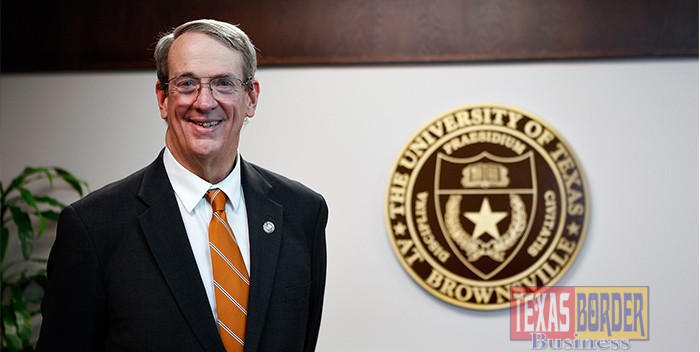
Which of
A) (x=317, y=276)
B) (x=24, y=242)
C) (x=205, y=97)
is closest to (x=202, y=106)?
(x=205, y=97)

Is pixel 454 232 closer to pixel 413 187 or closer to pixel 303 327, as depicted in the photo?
pixel 413 187

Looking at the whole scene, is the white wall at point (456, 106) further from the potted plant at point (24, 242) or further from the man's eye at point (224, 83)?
the man's eye at point (224, 83)

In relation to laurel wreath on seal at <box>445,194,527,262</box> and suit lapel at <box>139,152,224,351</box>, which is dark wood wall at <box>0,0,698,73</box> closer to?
laurel wreath on seal at <box>445,194,527,262</box>

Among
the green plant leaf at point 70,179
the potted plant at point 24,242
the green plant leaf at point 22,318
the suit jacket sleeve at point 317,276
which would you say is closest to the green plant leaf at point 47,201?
the potted plant at point 24,242

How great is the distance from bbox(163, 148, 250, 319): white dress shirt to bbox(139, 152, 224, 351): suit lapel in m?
0.02

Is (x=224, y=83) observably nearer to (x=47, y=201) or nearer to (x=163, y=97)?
(x=163, y=97)

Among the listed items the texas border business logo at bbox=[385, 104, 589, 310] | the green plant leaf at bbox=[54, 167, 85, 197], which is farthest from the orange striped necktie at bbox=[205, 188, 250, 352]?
the green plant leaf at bbox=[54, 167, 85, 197]

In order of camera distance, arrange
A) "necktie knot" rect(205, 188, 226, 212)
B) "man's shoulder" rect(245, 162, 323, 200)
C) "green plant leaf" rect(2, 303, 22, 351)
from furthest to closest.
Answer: "green plant leaf" rect(2, 303, 22, 351)
"man's shoulder" rect(245, 162, 323, 200)
"necktie knot" rect(205, 188, 226, 212)

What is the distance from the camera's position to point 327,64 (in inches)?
149

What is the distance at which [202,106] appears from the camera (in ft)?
5.08

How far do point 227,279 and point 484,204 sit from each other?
7.41 ft

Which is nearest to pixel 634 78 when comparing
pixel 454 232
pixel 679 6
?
pixel 679 6

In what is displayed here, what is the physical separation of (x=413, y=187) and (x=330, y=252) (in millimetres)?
470

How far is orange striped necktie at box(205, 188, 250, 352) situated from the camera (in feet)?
5.09
